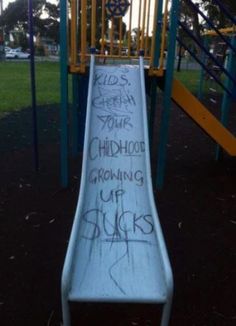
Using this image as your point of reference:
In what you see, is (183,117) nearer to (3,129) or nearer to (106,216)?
(3,129)

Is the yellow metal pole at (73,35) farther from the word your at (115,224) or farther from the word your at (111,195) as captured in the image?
the word your at (115,224)

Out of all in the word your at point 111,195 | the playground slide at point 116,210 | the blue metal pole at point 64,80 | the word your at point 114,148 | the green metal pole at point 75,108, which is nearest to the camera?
the playground slide at point 116,210

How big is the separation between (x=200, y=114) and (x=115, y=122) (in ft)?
4.21

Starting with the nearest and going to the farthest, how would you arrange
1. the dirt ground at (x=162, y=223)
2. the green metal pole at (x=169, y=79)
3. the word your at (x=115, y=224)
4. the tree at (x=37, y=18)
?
the dirt ground at (x=162, y=223) < the word your at (x=115, y=224) < the green metal pole at (x=169, y=79) < the tree at (x=37, y=18)

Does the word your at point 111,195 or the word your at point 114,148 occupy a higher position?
the word your at point 114,148

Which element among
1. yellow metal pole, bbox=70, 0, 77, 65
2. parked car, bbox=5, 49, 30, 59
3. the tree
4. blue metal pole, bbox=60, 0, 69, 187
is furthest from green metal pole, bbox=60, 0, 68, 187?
the tree

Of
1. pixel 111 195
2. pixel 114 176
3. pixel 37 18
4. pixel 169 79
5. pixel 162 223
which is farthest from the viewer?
pixel 37 18

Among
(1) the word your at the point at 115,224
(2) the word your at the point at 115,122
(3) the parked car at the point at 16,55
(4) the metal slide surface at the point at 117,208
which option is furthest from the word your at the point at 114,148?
(3) the parked car at the point at 16,55

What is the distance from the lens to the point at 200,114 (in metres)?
4.85

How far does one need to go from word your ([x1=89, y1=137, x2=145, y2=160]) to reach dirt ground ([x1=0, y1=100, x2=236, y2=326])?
0.79m

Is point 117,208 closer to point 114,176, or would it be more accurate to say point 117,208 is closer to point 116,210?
point 116,210

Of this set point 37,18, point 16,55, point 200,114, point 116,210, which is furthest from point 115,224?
point 37,18

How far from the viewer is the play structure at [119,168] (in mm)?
2494

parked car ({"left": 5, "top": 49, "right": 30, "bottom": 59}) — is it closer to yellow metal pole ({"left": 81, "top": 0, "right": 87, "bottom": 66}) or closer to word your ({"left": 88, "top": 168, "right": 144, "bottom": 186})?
yellow metal pole ({"left": 81, "top": 0, "right": 87, "bottom": 66})
